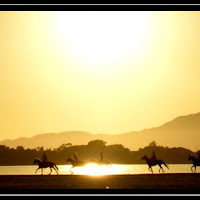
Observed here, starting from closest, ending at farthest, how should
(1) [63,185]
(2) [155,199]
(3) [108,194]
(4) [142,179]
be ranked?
(2) [155,199] → (3) [108,194] → (1) [63,185] → (4) [142,179]

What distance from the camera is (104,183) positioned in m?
34.3

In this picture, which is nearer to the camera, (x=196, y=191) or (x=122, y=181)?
(x=196, y=191)

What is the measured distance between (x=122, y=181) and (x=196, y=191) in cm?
614

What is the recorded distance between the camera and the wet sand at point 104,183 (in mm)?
30500

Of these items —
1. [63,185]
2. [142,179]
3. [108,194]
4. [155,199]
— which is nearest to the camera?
[155,199]

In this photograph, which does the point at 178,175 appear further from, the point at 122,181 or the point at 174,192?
the point at 174,192

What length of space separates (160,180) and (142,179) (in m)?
1.21

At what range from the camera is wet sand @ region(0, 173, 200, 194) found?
30.5 m
